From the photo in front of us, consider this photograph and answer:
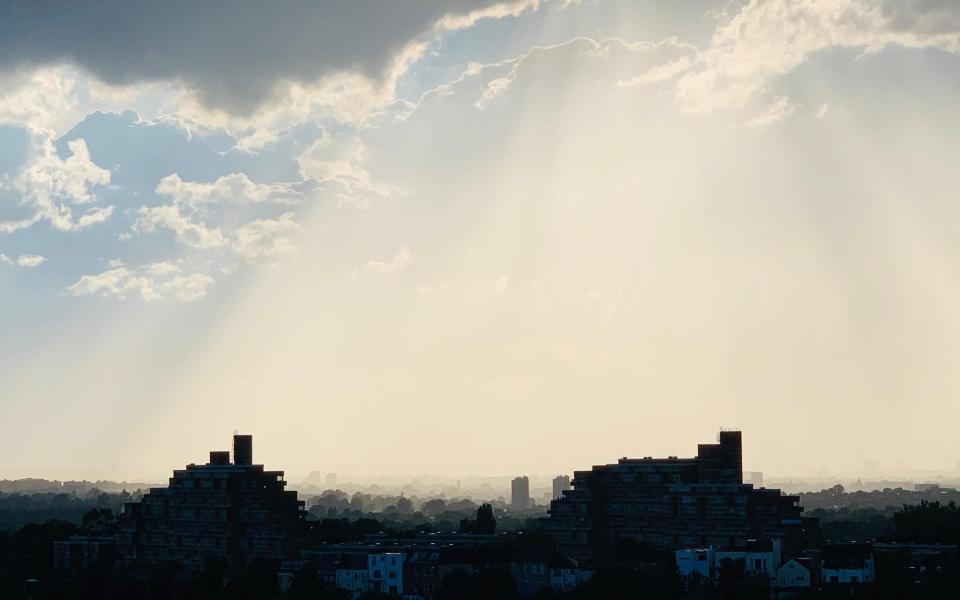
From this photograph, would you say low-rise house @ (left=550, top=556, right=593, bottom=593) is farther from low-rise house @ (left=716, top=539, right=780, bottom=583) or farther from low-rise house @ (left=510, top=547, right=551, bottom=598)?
low-rise house @ (left=716, top=539, right=780, bottom=583)

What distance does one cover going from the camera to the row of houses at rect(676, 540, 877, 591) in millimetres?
180875

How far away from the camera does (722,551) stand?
187 metres

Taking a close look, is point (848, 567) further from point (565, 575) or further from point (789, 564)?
point (565, 575)

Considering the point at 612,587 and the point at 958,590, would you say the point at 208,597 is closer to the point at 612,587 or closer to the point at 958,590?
the point at 612,587

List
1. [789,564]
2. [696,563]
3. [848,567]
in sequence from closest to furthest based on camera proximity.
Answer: [848,567]
[789,564]
[696,563]

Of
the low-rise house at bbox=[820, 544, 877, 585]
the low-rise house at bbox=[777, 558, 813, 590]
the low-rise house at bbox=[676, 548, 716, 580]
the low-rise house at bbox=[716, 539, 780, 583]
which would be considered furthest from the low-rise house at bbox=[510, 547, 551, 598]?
the low-rise house at bbox=[820, 544, 877, 585]

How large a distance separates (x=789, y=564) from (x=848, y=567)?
634 cm

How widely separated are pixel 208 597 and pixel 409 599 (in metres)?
24.0

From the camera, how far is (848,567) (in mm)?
181750

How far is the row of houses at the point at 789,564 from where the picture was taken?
7121 inches

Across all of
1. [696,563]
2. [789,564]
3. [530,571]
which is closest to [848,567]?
[789,564]

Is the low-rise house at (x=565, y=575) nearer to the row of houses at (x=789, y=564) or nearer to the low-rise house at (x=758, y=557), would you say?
the row of houses at (x=789, y=564)

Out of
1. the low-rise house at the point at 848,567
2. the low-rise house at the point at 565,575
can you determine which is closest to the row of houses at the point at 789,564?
the low-rise house at the point at 848,567

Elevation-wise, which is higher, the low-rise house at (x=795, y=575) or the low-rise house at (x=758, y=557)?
the low-rise house at (x=758, y=557)
